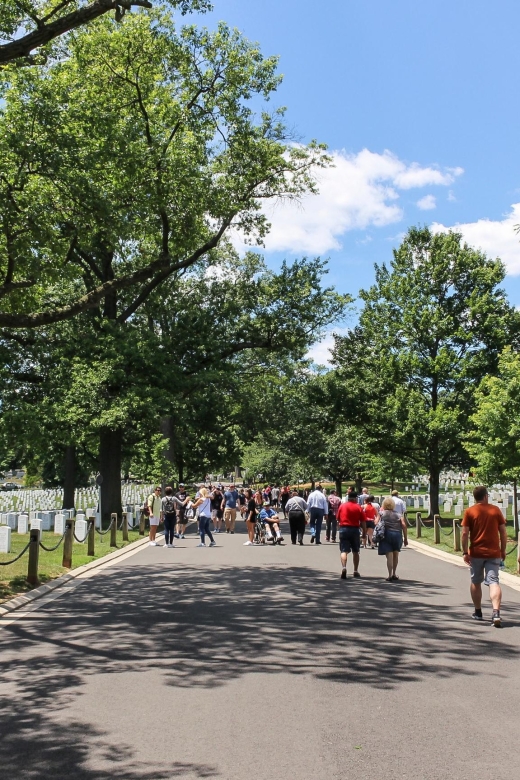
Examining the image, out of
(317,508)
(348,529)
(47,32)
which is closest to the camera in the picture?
(47,32)

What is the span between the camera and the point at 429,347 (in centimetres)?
3159

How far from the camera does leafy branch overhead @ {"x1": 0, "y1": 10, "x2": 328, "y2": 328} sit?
12977 mm

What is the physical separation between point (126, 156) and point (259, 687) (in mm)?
11006

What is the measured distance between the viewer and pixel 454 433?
1176 inches

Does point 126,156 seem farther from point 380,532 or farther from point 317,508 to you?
point 317,508

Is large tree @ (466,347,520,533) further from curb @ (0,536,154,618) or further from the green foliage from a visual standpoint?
curb @ (0,536,154,618)

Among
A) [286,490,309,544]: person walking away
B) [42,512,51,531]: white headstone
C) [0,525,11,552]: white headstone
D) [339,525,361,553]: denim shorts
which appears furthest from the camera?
[42,512,51,531]: white headstone

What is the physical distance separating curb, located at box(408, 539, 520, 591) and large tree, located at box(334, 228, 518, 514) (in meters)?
7.10

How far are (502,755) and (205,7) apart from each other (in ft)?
44.6

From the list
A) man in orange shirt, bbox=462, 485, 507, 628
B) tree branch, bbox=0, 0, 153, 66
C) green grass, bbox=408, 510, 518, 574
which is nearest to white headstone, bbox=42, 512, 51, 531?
green grass, bbox=408, 510, 518, 574

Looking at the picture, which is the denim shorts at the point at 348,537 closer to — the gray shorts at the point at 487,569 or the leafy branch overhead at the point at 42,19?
the gray shorts at the point at 487,569

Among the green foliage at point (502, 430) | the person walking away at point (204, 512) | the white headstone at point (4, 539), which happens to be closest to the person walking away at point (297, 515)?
the person walking away at point (204, 512)

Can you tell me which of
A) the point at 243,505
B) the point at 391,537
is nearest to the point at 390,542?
the point at 391,537

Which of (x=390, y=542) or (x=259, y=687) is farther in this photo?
(x=390, y=542)
